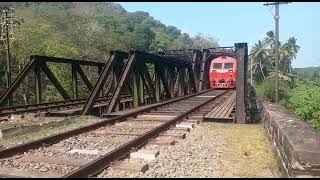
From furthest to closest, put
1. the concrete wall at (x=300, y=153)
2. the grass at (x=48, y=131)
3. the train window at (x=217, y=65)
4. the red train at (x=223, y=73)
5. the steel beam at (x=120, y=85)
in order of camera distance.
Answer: the train window at (x=217, y=65) → the red train at (x=223, y=73) → the steel beam at (x=120, y=85) → the grass at (x=48, y=131) → the concrete wall at (x=300, y=153)

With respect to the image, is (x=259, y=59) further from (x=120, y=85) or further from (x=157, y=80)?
(x=120, y=85)

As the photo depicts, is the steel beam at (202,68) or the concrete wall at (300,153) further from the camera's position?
the steel beam at (202,68)

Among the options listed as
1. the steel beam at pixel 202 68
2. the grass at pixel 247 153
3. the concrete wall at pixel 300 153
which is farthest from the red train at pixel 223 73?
the concrete wall at pixel 300 153

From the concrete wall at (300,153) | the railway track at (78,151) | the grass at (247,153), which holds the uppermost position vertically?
the concrete wall at (300,153)

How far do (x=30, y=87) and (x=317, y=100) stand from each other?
80.8 ft

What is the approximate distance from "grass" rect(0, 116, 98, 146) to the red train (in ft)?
62.4

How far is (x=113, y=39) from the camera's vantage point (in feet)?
178

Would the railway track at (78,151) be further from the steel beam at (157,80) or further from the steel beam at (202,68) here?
the steel beam at (202,68)

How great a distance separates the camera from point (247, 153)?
649 cm

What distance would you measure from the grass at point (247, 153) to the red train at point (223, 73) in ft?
62.3

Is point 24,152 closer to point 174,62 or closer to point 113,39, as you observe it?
point 174,62

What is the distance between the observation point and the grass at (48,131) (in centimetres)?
794

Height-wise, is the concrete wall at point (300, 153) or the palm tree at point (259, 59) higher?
the palm tree at point (259, 59)

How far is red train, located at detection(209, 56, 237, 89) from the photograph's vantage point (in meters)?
28.5
